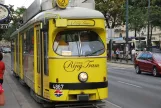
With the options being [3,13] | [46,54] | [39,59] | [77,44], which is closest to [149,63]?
[3,13]

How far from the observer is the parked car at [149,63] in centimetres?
2392

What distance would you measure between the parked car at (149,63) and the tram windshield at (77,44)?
13.5 meters

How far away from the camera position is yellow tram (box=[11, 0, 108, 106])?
10.2 metres

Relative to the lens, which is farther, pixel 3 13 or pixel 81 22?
pixel 3 13

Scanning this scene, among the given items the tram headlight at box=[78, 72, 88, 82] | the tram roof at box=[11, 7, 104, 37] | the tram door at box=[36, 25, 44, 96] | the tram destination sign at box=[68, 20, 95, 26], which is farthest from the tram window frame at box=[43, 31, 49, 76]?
the tram headlight at box=[78, 72, 88, 82]

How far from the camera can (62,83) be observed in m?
10.2

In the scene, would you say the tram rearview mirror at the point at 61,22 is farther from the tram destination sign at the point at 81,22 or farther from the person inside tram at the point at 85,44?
the person inside tram at the point at 85,44

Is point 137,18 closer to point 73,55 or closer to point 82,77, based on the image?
point 73,55

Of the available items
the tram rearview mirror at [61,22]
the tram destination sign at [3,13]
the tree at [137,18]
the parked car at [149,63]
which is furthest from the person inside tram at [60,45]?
the tree at [137,18]

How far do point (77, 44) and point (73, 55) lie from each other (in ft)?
1.12

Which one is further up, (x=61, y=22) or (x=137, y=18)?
(x=137, y=18)

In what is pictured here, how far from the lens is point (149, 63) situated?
24.9 meters

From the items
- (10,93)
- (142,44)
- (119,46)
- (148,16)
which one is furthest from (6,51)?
(10,93)

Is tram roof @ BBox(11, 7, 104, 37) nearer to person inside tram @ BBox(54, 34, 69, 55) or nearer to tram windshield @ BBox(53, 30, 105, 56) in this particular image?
tram windshield @ BBox(53, 30, 105, 56)
